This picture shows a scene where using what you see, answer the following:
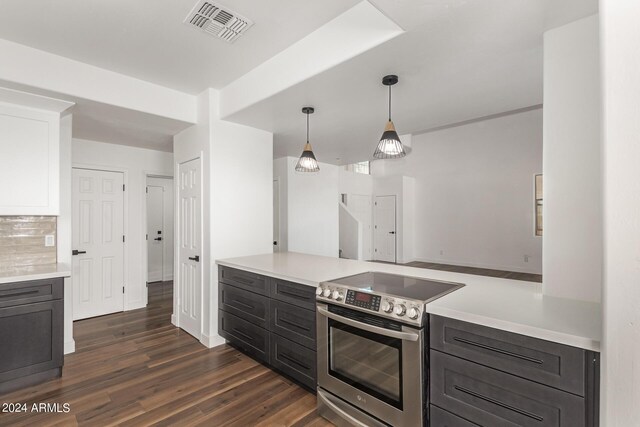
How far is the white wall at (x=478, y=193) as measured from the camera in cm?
693

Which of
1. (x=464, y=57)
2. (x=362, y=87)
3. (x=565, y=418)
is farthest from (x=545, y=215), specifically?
(x=362, y=87)

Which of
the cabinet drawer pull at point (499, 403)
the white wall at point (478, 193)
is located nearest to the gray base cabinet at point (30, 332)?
the cabinet drawer pull at point (499, 403)

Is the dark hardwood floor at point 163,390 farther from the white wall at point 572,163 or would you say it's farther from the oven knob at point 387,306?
the white wall at point 572,163

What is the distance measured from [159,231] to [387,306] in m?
5.77

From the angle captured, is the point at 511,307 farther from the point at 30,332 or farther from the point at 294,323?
the point at 30,332

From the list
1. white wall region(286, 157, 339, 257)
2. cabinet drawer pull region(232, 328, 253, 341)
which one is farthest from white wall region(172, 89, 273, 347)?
white wall region(286, 157, 339, 257)

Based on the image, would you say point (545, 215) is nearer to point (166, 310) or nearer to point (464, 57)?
point (464, 57)

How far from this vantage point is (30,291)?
99.5 inches

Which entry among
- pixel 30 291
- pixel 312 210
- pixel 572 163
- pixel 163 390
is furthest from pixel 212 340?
pixel 572 163

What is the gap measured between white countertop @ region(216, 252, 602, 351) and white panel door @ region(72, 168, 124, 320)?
3027 millimetres

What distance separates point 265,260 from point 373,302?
1639mm

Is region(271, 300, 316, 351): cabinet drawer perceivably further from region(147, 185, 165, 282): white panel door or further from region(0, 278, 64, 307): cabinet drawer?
region(147, 185, 165, 282): white panel door

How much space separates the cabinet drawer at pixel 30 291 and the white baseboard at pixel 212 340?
4.38 feet

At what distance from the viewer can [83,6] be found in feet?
6.45
